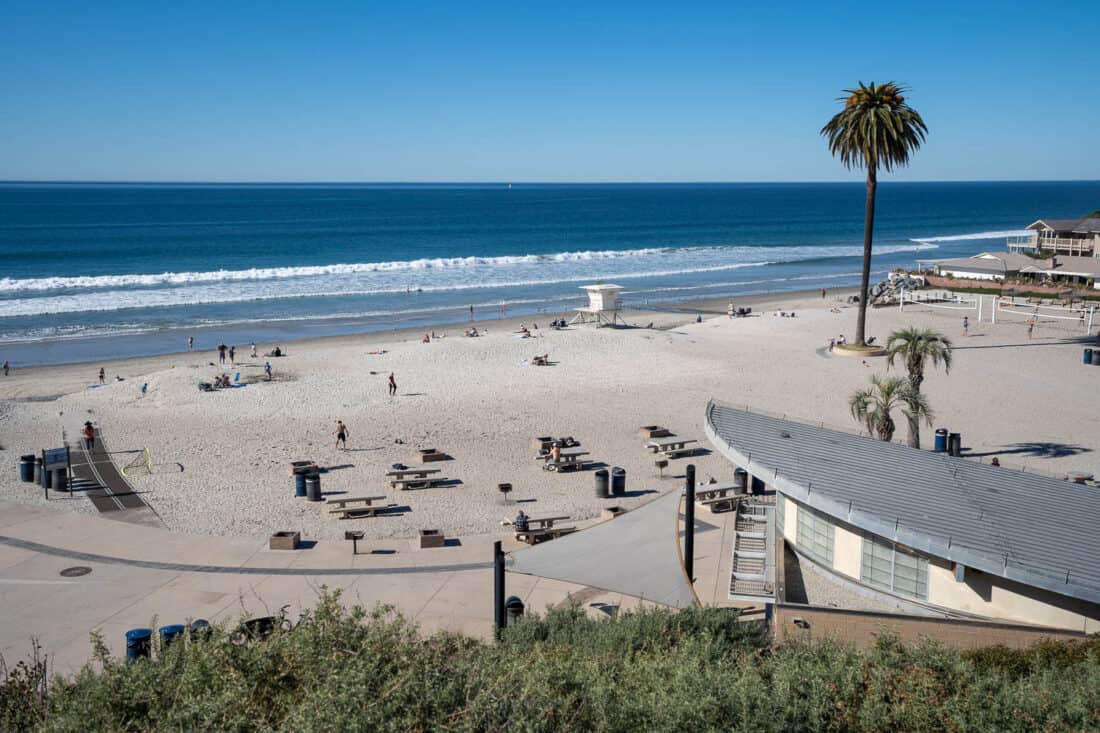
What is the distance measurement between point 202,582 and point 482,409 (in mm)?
14434

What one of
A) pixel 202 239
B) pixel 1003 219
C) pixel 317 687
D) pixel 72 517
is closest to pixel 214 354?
pixel 72 517

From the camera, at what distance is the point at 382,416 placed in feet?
94.6

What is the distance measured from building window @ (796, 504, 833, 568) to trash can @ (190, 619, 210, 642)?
8.84m

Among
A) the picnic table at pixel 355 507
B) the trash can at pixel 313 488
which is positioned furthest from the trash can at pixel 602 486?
the trash can at pixel 313 488

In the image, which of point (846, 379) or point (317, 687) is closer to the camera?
point (317, 687)

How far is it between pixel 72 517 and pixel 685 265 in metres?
68.0

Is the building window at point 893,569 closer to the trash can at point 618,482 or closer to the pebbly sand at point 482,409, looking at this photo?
the pebbly sand at point 482,409

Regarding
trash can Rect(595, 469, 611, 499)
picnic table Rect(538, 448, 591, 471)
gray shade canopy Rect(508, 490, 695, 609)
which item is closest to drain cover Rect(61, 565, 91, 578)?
gray shade canopy Rect(508, 490, 695, 609)

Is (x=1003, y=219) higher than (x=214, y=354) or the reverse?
higher

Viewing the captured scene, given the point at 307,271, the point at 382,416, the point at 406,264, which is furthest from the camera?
the point at 406,264

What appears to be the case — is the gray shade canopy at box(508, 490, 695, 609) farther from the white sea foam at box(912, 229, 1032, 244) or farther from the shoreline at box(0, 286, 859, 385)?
the white sea foam at box(912, 229, 1032, 244)

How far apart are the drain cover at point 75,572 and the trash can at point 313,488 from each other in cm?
529

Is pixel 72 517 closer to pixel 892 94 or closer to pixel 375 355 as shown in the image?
pixel 375 355

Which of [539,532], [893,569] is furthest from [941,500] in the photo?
[539,532]
